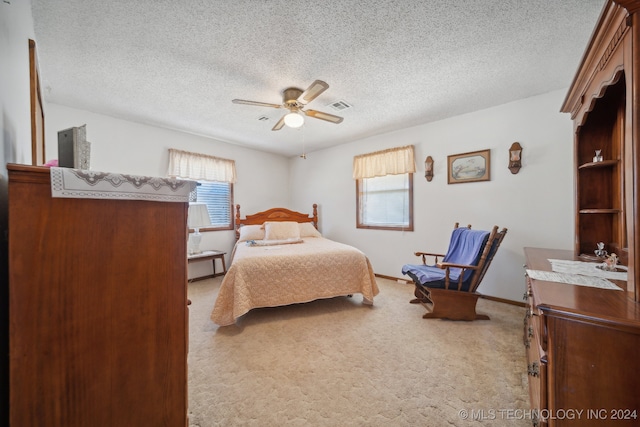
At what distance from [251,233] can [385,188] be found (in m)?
2.46

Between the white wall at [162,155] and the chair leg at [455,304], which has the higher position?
the white wall at [162,155]

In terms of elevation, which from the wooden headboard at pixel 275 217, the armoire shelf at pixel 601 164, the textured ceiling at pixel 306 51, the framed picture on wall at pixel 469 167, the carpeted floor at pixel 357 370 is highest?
the textured ceiling at pixel 306 51

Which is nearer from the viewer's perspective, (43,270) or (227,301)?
(43,270)

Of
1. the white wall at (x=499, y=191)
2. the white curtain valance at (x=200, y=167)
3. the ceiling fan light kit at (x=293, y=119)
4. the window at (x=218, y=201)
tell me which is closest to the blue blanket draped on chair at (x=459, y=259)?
the white wall at (x=499, y=191)

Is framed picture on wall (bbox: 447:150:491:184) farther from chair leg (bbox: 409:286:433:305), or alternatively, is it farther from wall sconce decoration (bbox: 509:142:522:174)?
chair leg (bbox: 409:286:433:305)

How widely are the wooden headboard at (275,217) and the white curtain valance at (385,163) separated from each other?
51.5 inches

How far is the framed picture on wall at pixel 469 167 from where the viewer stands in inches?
124

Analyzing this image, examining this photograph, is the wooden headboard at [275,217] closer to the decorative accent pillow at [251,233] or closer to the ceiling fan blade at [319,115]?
the decorative accent pillow at [251,233]

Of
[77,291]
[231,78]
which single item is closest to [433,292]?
[77,291]

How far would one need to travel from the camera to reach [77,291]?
78 centimetres

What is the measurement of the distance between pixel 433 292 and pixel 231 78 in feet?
9.84

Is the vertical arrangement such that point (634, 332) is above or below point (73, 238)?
below

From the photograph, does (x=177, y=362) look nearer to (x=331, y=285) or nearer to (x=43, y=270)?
(x=43, y=270)

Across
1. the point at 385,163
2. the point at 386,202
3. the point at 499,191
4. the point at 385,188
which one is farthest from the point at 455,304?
the point at 385,163
